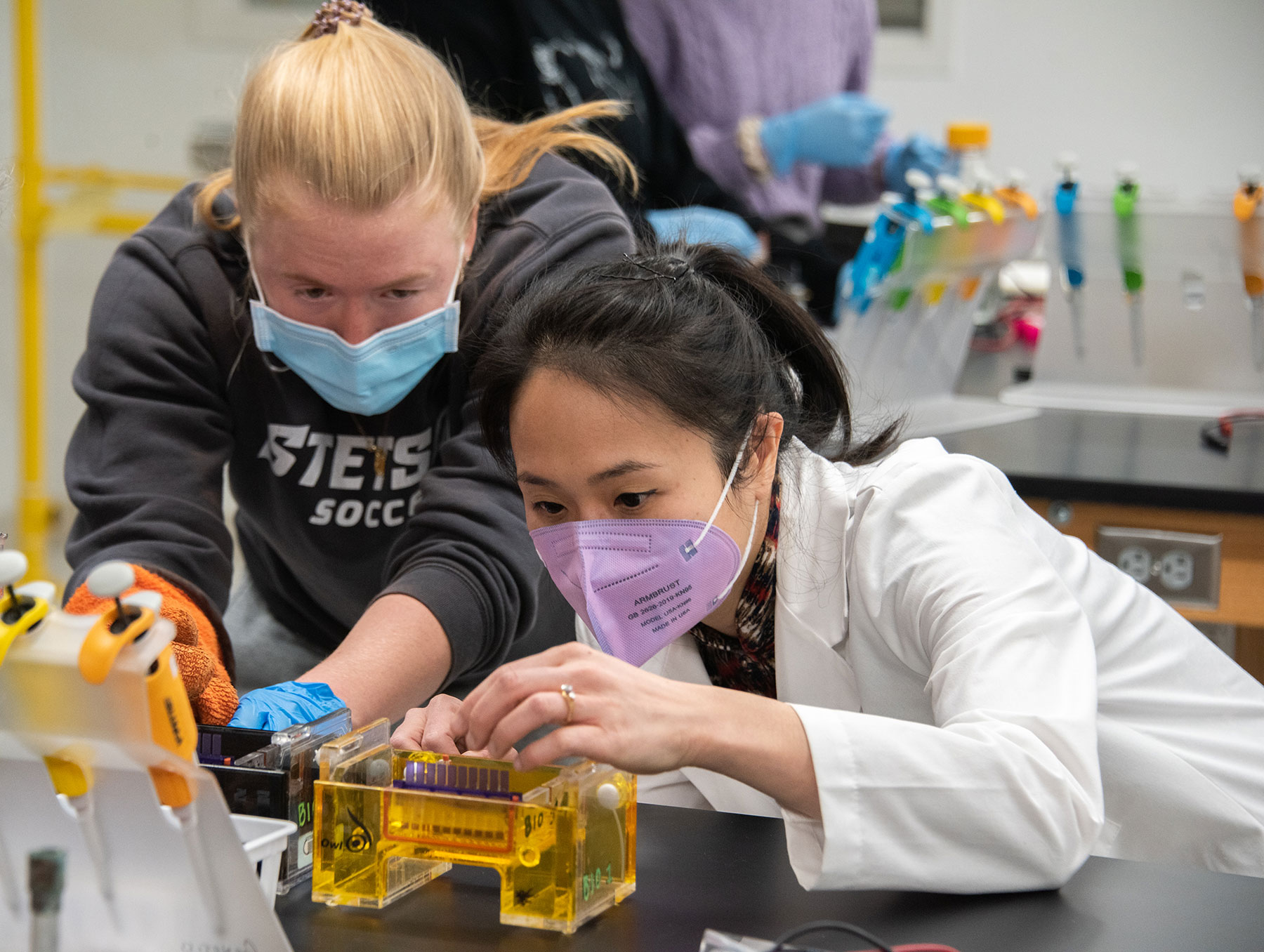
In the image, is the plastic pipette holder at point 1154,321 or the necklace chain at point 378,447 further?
the plastic pipette holder at point 1154,321

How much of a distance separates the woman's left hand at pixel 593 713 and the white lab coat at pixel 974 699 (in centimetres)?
10

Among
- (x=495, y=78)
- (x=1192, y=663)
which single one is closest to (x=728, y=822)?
(x=1192, y=663)

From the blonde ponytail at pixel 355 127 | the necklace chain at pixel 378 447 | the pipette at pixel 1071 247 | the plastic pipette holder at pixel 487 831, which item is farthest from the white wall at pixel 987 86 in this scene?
the plastic pipette holder at pixel 487 831

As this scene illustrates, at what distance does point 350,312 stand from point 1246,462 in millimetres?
1447

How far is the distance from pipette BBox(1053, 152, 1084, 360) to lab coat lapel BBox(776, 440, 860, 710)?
134 centimetres

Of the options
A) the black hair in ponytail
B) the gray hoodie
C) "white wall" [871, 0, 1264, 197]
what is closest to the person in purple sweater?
"white wall" [871, 0, 1264, 197]

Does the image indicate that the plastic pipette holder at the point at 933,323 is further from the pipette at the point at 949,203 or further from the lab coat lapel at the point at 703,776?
the lab coat lapel at the point at 703,776

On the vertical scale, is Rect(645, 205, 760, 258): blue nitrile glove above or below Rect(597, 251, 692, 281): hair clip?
below

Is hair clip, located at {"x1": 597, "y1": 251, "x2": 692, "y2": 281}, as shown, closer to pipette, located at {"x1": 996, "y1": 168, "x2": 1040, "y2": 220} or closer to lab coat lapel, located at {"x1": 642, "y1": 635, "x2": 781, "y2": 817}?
lab coat lapel, located at {"x1": 642, "y1": 635, "x2": 781, "y2": 817}

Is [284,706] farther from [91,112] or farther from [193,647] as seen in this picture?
[91,112]

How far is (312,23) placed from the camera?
141 cm

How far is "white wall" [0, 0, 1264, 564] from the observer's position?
415 centimetres

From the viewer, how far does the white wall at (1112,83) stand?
4.62m

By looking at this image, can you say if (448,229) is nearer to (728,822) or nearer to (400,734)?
(400,734)
